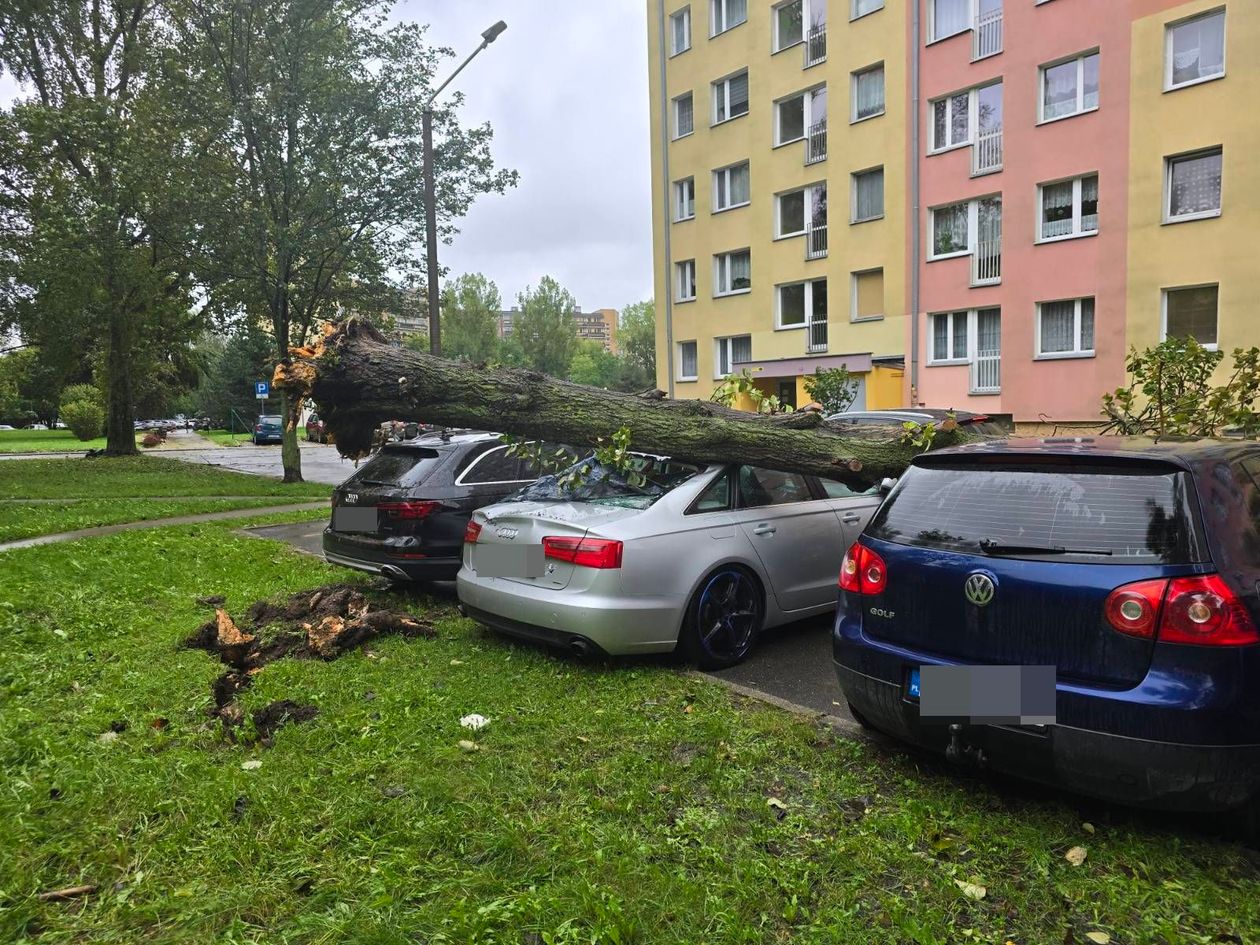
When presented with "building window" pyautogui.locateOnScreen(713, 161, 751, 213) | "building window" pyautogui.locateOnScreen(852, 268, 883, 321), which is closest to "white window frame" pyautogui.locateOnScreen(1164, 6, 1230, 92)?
"building window" pyautogui.locateOnScreen(852, 268, 883, 321)

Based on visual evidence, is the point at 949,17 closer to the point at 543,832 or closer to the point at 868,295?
the point at 868,295

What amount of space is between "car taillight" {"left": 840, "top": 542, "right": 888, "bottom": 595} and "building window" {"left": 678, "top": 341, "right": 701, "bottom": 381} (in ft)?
91.2

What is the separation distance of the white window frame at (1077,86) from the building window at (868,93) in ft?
15.0

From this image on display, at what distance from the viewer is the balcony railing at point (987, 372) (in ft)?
74.0

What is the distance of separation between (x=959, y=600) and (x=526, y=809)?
189 centimetres

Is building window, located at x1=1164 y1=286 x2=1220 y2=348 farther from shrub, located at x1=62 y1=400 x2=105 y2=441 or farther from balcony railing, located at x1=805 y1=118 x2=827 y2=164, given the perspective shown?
shrub, located at x1=62 y1=400 x2=105 y2=441

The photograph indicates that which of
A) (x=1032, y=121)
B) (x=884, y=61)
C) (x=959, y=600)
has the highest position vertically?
(x=884, y=61)

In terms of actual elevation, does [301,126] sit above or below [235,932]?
above

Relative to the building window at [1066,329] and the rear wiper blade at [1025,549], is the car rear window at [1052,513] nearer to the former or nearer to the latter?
the rear wiper blade at [1025,549]

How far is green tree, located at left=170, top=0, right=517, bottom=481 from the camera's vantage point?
696 inches

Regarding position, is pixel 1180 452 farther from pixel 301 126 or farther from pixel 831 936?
pixel 301 126

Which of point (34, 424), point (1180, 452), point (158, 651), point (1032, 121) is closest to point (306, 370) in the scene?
point (158, 651)

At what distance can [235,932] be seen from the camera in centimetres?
267

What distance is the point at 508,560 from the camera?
552 cm
